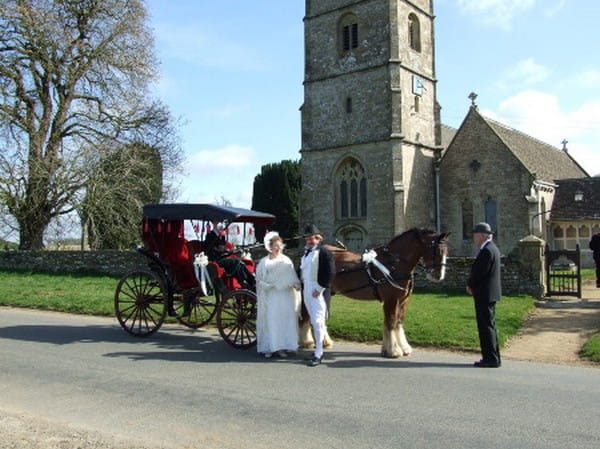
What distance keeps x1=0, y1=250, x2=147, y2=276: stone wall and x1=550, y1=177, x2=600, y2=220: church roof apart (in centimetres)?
2232

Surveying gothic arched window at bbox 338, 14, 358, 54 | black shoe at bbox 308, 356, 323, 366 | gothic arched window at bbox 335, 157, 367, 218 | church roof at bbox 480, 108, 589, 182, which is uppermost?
gothic arched window at bbox 338, 14, 358, 54

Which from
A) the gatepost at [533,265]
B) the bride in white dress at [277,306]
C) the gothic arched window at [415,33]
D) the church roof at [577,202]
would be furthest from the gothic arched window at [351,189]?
the bride in white dress at [277,306]

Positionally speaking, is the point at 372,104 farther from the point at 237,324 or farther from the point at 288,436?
the point at 288,436

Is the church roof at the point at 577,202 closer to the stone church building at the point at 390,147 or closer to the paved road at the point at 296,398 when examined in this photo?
the stone church building at the point at 390,147

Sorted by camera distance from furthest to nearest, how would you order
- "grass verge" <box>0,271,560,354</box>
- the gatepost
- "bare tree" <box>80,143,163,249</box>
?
"bare tree" <box>80,143,163,249</box>, the gatepost, "grass verge" <box>0,271,560,354</box>

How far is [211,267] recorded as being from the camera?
9227 millimetres

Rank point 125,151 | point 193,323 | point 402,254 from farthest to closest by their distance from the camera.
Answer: point 125,151, point 193,323, point 402,254

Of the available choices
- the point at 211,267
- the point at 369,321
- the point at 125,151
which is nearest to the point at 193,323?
the point at 211,267

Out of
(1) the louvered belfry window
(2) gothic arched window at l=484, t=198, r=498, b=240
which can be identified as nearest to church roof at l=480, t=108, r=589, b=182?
(2) gothic arched window at l=484, t=198, r=498, b=240

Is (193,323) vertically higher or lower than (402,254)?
lower

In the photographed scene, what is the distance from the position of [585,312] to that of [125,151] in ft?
67.9

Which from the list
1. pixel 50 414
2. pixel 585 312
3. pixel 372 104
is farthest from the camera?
pixel 372 104

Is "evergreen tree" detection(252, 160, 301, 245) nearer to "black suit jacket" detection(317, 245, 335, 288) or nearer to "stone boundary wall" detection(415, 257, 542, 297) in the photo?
"stone boundary wall" detection(415, 257, 542, 297)

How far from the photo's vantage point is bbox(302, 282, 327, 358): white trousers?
7.73 metres
